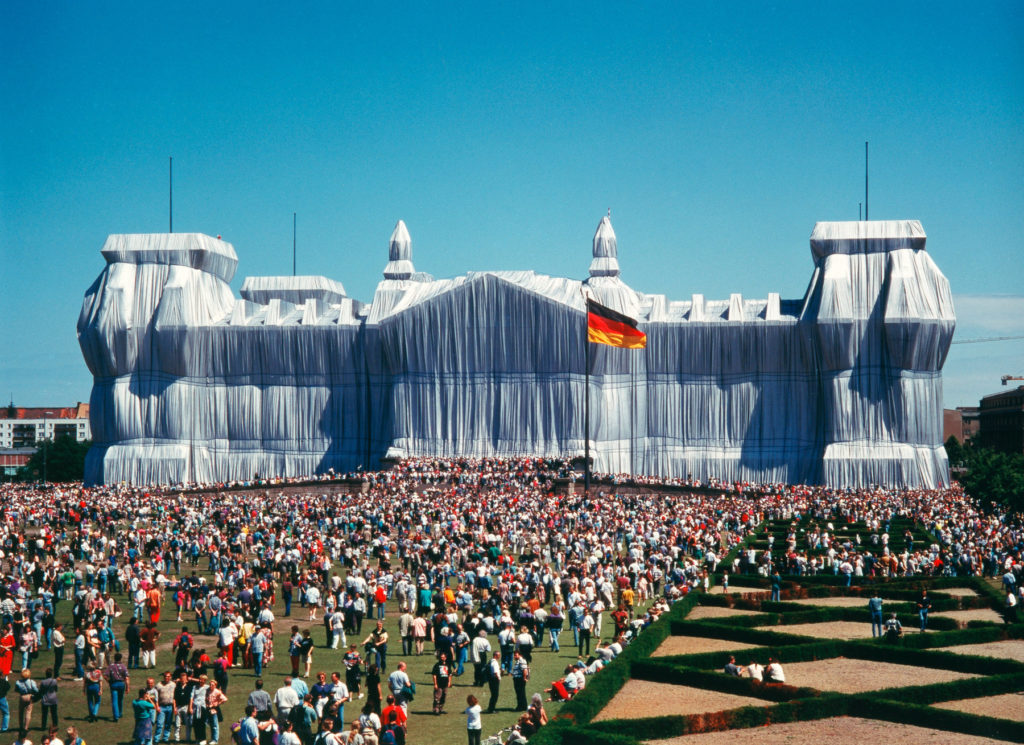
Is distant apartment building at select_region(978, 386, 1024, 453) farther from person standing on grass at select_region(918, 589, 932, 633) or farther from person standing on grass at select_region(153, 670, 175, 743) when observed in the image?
person standing on grass at select_region(153, 670, 175, 743)

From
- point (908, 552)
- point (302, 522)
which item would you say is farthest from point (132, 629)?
point (908, 552)

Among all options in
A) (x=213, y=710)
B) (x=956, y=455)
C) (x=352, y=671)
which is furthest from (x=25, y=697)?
(x=956, y=455)

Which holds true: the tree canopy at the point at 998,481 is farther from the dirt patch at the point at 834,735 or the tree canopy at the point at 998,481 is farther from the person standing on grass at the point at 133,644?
the person standing on grass at the point at 133,644

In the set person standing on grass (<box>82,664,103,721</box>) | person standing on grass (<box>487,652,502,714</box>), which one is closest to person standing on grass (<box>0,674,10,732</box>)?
person standing on grass (<box>82,664,103,721</box>)

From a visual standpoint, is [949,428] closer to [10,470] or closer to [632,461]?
[632,461]

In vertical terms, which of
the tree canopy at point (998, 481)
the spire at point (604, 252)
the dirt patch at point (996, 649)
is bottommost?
the dirt patch at point (996, 649)

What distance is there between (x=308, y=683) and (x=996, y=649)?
1296 cm

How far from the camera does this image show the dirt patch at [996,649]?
23.8 metres

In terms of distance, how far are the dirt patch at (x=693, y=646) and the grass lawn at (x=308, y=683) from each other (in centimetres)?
174

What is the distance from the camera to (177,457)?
7012cm

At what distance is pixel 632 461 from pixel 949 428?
302ft

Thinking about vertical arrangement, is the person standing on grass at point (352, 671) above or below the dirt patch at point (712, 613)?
above

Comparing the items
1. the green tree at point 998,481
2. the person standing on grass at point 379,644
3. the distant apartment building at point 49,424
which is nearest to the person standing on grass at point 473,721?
the person standing on grass at point 379,644

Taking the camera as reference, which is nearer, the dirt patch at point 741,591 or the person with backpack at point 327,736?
the person with backpack at point 327,736
